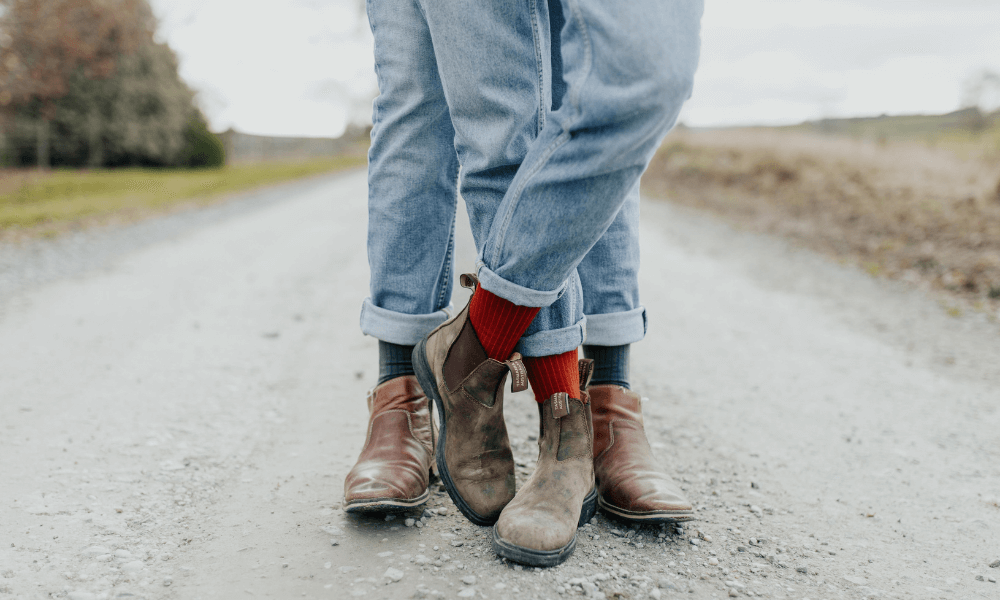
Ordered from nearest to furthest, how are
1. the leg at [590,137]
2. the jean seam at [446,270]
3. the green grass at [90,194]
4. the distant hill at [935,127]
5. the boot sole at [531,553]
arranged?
the leg at [590,137], the boot sole at [531,553], the jean seam at [446,270], the green grass at [90,194], the distant hill at [935,127]

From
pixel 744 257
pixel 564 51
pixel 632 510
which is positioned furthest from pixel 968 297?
pixel 564 51

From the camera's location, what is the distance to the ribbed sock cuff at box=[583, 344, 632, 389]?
1.34 m

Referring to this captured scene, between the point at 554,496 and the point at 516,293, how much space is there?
1.21ft

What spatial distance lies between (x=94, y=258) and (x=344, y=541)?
160 inches

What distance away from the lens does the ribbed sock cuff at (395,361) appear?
1353 mm

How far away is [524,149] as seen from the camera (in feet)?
3.59

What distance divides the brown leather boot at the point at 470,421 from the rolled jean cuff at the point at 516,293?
9 cm

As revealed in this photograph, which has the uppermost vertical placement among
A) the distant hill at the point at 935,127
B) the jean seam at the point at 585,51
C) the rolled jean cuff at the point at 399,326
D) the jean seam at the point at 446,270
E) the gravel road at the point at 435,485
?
the distant hill at the point at 935,127

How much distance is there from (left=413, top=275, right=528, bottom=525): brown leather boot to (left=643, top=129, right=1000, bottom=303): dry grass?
359 centimetres

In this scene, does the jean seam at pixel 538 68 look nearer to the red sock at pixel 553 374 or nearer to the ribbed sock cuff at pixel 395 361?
the red sock at pixel 553 374

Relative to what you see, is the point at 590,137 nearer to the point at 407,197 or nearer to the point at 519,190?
the point at 519,190

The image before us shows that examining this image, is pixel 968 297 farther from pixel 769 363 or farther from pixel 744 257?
pixel 769 363

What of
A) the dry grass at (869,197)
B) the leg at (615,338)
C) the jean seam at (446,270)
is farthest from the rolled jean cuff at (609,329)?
the dry grass at (869,197)

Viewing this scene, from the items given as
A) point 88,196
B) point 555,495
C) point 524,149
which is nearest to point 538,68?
point 524,149
